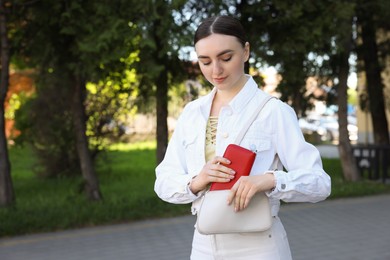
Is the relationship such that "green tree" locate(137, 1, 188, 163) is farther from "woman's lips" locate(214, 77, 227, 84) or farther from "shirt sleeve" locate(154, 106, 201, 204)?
"woman's lips" locate(214, 77, 227, 84)

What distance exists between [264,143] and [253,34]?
729 centimetres

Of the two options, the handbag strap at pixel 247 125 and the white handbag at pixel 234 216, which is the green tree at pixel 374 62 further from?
the white handbag at pixel 234 216

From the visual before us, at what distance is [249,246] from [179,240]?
4934 millimetres

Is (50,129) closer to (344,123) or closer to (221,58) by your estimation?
(344,123)

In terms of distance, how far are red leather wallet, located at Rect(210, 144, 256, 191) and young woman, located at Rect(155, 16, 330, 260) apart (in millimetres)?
19

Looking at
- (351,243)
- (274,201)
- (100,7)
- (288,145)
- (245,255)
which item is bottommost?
(351,243)

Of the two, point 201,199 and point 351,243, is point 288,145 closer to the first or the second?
point 201,199

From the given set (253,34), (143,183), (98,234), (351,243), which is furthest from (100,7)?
(143,183)

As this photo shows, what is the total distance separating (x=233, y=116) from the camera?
6.78ft

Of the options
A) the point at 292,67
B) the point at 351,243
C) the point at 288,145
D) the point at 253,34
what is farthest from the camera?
the point at 292,67

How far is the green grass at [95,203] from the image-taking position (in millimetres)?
7562

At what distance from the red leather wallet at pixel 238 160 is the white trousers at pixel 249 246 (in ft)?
0.80

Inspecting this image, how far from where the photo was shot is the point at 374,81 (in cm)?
1352

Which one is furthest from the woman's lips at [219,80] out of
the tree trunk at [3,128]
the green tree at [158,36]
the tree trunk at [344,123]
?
the tree trunk at [344,123]
